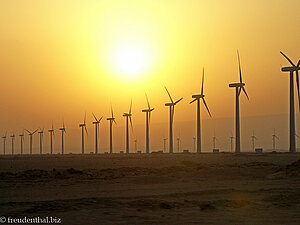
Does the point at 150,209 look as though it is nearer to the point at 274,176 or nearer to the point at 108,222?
the point at 108,222

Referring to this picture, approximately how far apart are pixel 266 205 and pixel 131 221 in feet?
27.8

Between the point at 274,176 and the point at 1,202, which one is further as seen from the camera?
the point at 274,176

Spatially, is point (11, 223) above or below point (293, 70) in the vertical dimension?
below

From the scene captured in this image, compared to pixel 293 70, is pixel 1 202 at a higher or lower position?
lower

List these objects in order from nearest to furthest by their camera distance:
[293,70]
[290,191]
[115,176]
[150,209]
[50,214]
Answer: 1. [50,214]
2. [150,209]
3. [290,191]
4. [115,176]
5. [293,70]

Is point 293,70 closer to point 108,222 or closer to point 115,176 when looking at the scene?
point 115,176

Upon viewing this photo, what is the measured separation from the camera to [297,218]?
22.0 metres

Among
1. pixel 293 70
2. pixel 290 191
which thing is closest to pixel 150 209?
pixel 290 191

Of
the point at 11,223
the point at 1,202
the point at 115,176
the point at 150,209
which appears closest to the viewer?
the point at 11,223

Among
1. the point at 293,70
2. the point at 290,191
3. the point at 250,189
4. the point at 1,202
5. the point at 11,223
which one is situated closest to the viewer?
the point at 11,223

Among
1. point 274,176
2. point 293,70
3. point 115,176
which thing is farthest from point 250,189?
point 293,70

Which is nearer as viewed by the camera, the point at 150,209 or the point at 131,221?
the point at 131,221

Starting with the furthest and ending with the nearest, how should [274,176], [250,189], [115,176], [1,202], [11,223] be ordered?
[115,176] < [274,176] < [250,189] < [1,202] < [11,223]

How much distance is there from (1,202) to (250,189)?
55.3 ft
